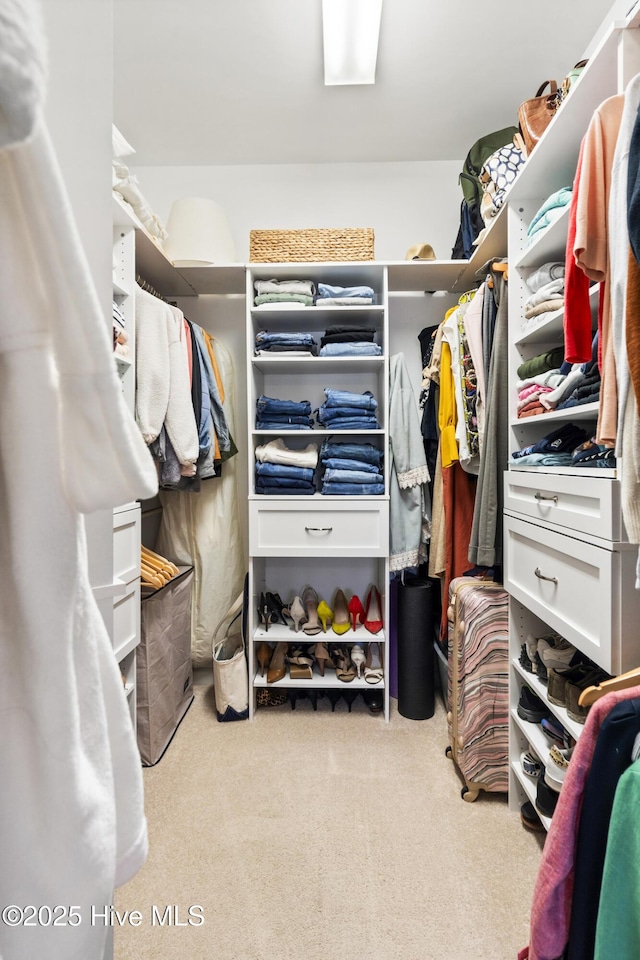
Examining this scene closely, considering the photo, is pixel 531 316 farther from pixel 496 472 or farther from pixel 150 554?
pixel 150 554

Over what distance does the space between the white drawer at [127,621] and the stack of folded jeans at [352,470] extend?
909 mm

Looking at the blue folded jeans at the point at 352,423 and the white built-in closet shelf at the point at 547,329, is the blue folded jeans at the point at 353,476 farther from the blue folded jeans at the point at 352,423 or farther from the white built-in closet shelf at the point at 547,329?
the white built-in closet shelf at the point at 547,329

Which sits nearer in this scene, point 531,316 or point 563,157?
point 563,157

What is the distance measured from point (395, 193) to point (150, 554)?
210 centimetres

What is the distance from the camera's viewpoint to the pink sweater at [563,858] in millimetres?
794

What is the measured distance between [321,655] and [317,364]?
4.48ft

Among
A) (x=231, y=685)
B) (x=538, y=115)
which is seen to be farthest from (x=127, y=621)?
(x=538, y=115)

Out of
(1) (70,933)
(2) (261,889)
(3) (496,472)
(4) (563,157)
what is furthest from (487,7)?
(2) (261,889)

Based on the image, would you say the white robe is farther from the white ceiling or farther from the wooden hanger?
the white ceiling

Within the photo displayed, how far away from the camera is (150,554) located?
1997 mm

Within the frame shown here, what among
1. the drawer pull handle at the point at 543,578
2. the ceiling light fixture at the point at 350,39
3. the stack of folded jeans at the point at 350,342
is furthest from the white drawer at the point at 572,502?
the ceiling light fixture at the point at 350,39

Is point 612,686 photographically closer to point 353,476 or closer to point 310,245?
point 353,476

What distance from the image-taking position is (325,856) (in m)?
1.40

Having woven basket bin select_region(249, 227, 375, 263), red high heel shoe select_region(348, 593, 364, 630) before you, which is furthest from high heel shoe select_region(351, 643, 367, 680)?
woven basket bin select_region(249, 227, 375, 263)
